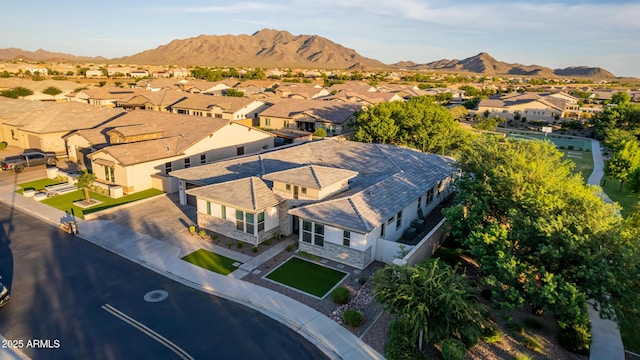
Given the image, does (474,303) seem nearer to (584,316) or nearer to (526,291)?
(526,291)

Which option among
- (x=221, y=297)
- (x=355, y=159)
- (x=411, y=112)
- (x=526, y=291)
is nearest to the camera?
(x=526, y=291)

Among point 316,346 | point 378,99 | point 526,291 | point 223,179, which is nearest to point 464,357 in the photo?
point 526,291

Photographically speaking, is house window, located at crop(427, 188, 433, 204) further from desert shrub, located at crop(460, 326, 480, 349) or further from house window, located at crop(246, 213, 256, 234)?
desert shrub, located at crop(460, 326, 480, 349)

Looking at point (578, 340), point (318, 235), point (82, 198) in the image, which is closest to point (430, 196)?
point (318, 235)

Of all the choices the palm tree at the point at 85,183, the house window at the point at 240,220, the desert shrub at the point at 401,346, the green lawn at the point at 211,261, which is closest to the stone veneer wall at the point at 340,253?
the house window at the point at 240,220

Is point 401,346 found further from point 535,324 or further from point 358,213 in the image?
point 358,213

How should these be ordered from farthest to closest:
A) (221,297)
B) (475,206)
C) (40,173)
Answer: (40,173), (475,206), (221,297)
